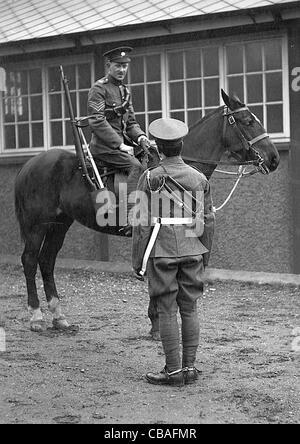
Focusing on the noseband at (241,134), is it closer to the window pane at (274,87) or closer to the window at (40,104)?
the window pane at (274,87)

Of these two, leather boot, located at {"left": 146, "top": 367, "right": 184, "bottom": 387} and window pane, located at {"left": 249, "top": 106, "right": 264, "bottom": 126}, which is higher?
window pane, located at {"left": 249, "top": 106, "right": 264, "bottom": 126}

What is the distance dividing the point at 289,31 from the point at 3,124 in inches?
207

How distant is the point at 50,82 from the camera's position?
45.5ft

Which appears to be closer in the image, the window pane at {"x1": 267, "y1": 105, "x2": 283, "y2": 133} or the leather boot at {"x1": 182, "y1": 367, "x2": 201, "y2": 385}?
the leather boot at {"x1": 182, "y1": 367, "x2": 201, "y2": 385}

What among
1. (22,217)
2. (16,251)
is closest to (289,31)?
(22,217)

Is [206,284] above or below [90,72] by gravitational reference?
below

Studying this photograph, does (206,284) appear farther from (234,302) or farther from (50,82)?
(50,82)

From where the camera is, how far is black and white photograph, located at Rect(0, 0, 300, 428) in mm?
6500

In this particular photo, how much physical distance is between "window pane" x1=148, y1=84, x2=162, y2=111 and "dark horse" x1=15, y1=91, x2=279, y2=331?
12.6ft

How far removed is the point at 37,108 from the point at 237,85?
11.6ft

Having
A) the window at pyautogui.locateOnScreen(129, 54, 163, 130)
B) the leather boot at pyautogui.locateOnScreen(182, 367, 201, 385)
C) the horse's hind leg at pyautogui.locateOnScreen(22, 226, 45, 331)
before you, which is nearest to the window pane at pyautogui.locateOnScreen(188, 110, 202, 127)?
the window at pyautogui.locateOnScreen(129, 54, 163, 130)

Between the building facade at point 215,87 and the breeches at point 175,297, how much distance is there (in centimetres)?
520

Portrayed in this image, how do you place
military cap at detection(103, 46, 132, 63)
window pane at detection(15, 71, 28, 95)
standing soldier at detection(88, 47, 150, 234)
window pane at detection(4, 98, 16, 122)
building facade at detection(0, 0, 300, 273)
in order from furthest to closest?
window pane at detection(4, 98, 16, 122) < window pane at detection(15, 71, 28, 95) < building facade at detection(0, 0, 300, 273) < standing soldier at detection(88, 47, 150, 234) < military cap at detection(103, 46, 132, 63)

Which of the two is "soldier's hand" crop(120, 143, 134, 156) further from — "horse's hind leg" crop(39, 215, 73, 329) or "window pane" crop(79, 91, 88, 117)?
"window pane" crop(79, 91, 88, 117)
